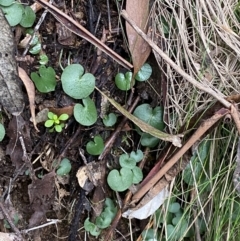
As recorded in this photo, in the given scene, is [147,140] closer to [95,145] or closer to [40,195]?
[95,145]

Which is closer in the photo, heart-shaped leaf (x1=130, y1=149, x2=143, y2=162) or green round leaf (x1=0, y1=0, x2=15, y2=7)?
green round leaf (x1=0, y1=0, x2=15, y2=7)

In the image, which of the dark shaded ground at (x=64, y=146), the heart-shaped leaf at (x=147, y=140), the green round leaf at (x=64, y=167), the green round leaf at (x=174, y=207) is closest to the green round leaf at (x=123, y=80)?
the dark shaded ground at (x=64, y=146)

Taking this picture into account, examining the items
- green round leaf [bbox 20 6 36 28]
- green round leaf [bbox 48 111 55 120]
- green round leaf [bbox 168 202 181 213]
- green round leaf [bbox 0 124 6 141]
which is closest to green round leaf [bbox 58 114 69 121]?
green round leaf [bbox 48 111 55 120]

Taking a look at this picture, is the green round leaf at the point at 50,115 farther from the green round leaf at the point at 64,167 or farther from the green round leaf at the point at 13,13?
the green round leaf at the point at 13,13

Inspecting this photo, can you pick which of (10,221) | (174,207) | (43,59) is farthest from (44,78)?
(174,207)

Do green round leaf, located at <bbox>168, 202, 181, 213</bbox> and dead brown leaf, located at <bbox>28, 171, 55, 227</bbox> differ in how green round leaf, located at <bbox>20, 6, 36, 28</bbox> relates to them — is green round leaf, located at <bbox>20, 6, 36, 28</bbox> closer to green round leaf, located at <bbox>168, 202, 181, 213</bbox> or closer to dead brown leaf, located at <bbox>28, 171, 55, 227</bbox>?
dead brown leaf, located at <bbox>28, 171, 55, 227</bbox>

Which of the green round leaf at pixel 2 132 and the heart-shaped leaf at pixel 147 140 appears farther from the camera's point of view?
the heart-shaped leaf at pixel 147 140
